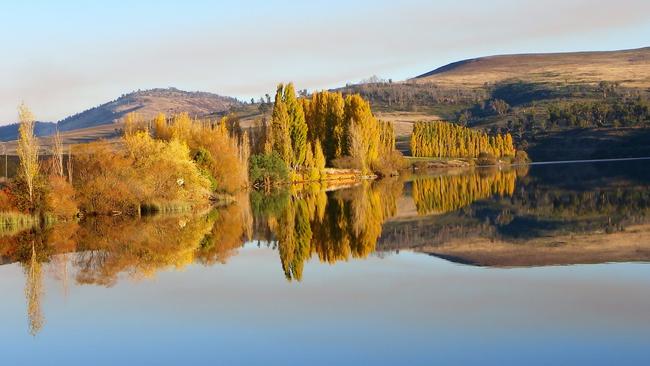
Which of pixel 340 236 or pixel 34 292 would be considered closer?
pixel 34 292

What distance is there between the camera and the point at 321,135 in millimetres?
68250

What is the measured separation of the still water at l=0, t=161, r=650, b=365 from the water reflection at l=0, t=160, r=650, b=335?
91mm

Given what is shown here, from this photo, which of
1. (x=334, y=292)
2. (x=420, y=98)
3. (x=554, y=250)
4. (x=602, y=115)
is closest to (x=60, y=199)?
(x=334, y=292)

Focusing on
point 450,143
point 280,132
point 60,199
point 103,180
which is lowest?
point 450,143

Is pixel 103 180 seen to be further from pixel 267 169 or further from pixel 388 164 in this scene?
pixel 388 164

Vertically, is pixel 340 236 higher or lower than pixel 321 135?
lower

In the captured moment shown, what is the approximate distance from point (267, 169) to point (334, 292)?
139 feet

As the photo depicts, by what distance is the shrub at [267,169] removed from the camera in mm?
54594

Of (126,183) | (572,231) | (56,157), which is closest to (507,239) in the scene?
(572,231)

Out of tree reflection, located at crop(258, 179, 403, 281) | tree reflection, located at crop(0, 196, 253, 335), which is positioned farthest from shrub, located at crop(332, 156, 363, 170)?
tree reflection, located at crop(0, 196, 253, 335)

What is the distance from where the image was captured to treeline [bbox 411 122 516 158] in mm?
106188

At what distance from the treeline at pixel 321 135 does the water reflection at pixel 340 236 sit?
22354 millimetres

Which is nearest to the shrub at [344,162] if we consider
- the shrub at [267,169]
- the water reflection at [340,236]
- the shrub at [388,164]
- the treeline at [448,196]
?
the shrub at [388,164]

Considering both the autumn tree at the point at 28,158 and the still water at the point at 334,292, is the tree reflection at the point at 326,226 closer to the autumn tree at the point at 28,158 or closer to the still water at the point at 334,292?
the still water at the point at 334,292
